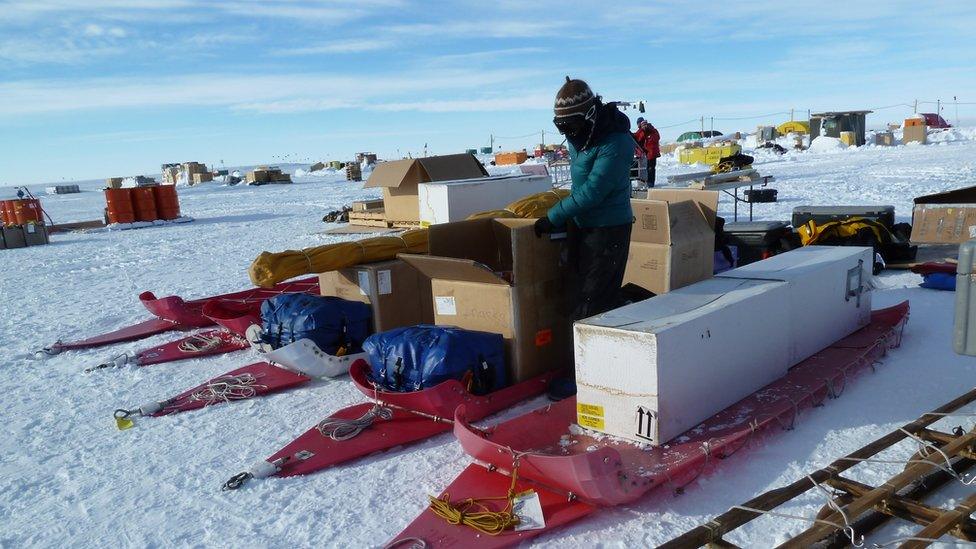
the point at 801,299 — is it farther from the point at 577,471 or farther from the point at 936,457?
the point at 577,471

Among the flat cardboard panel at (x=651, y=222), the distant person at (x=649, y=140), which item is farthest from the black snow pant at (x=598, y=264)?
the distant person at (x=649, y=140)

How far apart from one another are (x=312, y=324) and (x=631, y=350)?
2271mm

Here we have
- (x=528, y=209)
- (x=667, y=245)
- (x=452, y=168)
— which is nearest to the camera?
(x=667, y=245)

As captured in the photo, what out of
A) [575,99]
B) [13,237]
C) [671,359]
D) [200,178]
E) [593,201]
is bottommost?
[13,237]

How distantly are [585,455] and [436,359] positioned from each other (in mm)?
1265

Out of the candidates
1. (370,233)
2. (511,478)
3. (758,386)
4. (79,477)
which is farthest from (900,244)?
(370,233)

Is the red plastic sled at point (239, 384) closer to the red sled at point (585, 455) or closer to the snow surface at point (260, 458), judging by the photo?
the snow surface at point (260, 458)

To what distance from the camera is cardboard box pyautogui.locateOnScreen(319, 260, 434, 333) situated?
4496mm

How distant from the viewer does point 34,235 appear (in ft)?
46.2

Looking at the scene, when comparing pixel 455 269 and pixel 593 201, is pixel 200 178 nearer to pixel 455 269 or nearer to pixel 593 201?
pixel 455 269

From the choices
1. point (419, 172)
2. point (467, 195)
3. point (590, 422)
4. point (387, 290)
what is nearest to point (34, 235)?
point (419, 172)

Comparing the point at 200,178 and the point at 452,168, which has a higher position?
the point at 200,178

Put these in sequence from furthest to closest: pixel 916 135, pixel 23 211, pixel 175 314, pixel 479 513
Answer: pixel 916 135, pixel 23 211, pixel 175 314, pixel 479 513

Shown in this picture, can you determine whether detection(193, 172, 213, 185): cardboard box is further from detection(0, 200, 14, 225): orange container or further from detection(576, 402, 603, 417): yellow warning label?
detection(576, 402, 603, 417): yellow warning label
